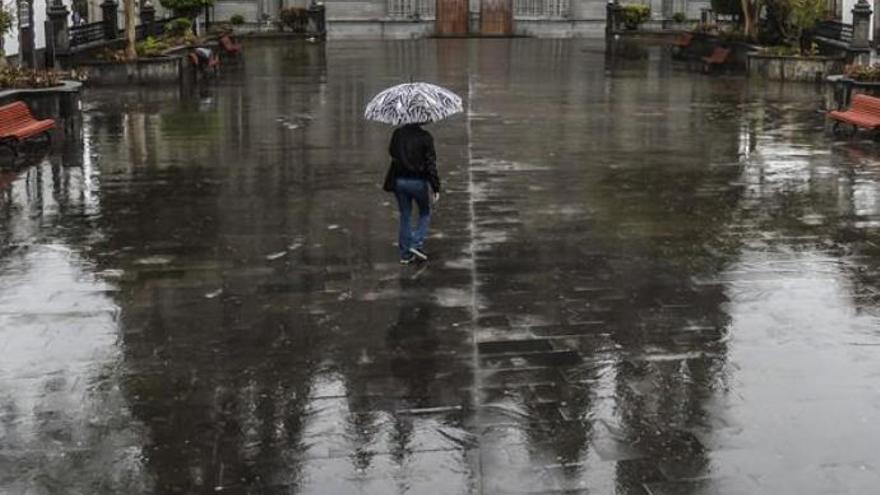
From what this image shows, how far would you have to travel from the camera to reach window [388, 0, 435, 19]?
55000mm

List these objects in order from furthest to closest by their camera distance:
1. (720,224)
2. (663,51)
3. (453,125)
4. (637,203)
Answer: (663,51), (453,125), (637,203), (720,224)

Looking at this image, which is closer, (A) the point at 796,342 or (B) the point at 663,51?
(A) the point at 796,342

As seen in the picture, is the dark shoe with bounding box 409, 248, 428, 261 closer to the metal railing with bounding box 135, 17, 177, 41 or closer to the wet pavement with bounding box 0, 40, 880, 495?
the wet pavement with bounding box 0, 40, 880, 495

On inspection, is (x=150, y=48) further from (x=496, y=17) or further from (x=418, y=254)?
(x=496, y=17)

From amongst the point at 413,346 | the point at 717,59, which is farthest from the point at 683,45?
the point at 413,346

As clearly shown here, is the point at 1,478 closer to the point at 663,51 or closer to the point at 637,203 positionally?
the point at 637,203

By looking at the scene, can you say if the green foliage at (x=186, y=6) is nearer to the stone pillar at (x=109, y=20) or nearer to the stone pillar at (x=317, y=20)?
the stone pillar at (x=109, y=20)

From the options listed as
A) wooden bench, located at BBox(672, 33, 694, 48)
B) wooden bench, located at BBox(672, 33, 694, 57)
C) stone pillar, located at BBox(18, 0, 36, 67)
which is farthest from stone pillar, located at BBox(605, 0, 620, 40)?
stone pillar, located at BBox(18, 0, 36, 67)

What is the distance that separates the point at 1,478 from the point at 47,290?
3.89 metres

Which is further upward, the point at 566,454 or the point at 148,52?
the point at 148,52

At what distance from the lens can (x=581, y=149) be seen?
1764cm

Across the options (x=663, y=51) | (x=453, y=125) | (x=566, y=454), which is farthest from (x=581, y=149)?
(x=663, y=51)

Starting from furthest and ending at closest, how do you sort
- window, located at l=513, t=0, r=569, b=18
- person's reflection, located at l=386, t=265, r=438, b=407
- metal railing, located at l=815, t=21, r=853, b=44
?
1. window, located at l=513, t=0, r=569, b=18
2. metal railing, located at l=815, t=21, r=853, b=44
3. person's reflection, located at l=386, t=265, r=438, b=407

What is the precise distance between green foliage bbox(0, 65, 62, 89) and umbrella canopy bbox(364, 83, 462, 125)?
12240 mm
